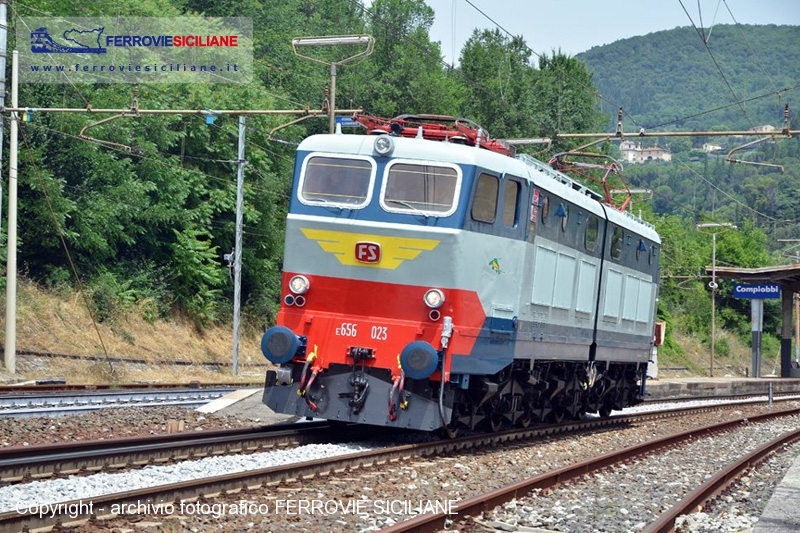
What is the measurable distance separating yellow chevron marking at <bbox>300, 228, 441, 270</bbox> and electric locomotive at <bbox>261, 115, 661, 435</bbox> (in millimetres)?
15

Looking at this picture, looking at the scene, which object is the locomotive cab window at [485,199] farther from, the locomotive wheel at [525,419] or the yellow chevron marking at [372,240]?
the locomotive wheel at [525,419]

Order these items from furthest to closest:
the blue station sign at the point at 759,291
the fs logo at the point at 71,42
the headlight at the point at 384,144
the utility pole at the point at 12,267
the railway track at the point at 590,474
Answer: the blue station sign at the point at 759,291 → the fs logo at the point at 71,42 → the utility pole at the point at 12,267 → the headlight at the point at 384,144 → the railway track at the point at 590,474

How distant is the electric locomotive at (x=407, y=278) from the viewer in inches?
536

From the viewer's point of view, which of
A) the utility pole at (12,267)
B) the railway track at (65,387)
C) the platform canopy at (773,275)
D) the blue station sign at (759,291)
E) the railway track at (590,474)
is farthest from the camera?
the blue station sign at (759,291)

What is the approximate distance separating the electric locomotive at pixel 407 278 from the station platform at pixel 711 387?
67.7ft

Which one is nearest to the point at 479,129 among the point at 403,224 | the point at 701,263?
the point at 403,224

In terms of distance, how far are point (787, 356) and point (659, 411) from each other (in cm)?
3425

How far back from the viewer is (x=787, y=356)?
56312 mm

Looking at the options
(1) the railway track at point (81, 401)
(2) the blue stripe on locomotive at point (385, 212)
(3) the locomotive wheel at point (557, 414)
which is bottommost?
(1) the railway track at point (81, 401)

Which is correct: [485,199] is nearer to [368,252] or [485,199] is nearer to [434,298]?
[434,298]

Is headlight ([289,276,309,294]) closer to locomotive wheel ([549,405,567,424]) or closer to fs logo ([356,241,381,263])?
fs logo ([356,241,381,263])

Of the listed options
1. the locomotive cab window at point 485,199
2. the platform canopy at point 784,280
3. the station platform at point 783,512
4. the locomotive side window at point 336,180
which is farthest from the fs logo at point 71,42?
the platform canopy at point 784,280

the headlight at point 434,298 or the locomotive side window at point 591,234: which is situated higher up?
the locomotive side window at point 591,234

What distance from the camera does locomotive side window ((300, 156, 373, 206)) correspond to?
1421cm
